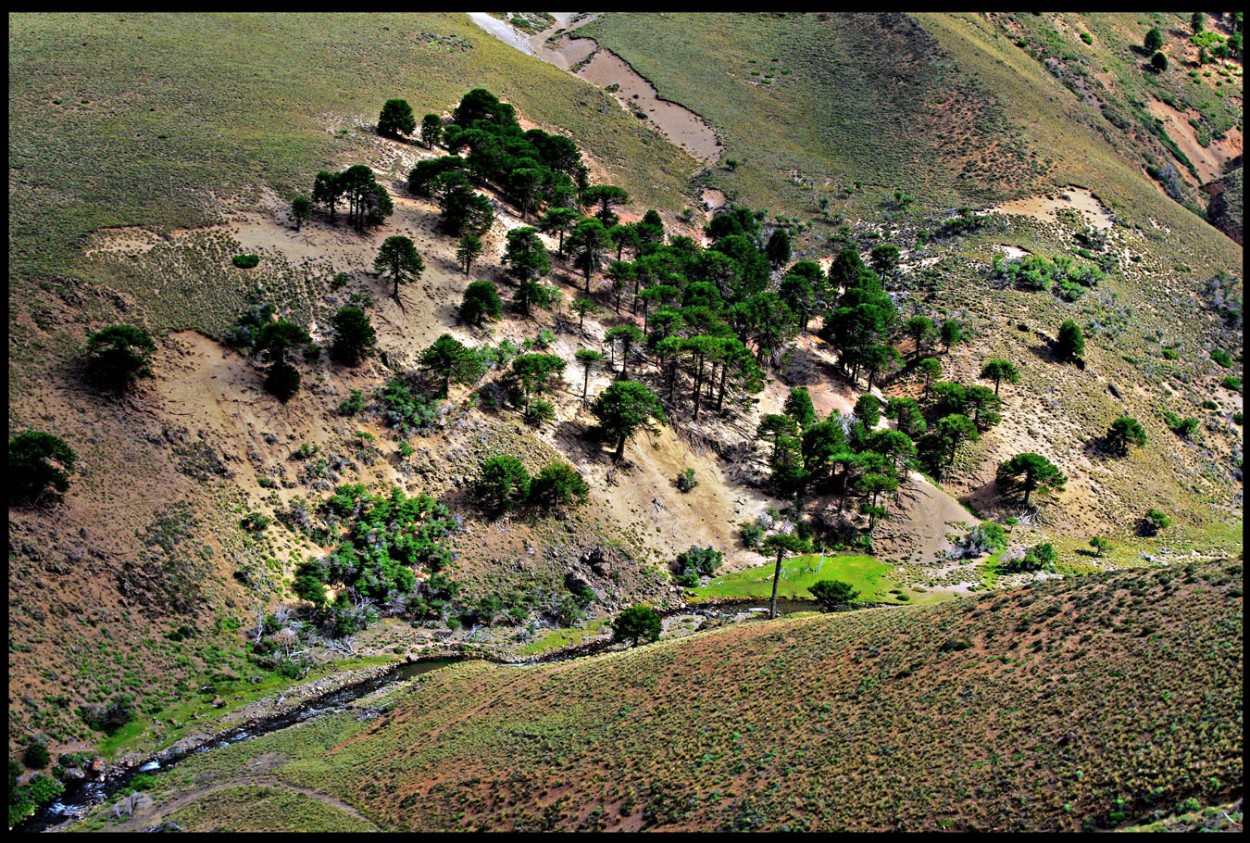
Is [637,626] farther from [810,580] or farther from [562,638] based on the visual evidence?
[810,580]

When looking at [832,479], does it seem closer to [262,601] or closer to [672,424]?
[672,424]

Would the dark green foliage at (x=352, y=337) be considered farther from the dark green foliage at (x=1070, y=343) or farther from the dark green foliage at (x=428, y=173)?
the dark green foliage at (x=1070, y=343)

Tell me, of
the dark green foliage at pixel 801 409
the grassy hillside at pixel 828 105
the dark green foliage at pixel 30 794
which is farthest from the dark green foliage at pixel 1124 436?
the dark green foliage at pixel 30 794

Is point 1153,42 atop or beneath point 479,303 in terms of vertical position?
atop

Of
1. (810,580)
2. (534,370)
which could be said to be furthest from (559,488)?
(810,580)

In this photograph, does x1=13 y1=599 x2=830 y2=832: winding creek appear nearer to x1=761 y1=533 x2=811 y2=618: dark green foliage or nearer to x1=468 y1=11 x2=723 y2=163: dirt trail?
x1=761 y1=533 x2=811 y2=618: dark green foliage
